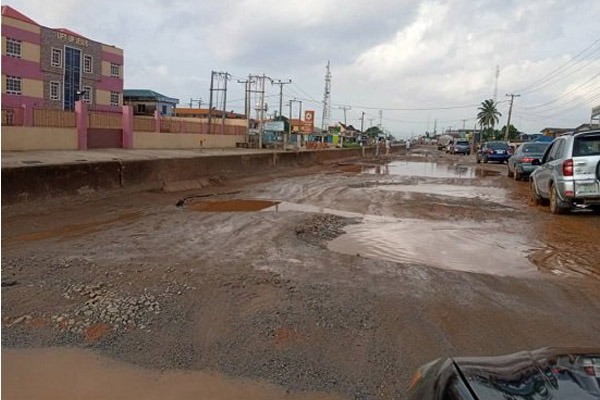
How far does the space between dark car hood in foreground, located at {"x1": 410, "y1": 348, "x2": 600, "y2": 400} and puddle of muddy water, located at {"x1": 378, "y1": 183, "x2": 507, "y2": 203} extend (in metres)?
11.5

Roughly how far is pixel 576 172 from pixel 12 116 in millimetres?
20038

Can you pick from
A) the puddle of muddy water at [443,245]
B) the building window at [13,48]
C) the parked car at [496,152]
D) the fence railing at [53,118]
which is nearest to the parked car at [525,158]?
the puddle of muddy water at [443,245]

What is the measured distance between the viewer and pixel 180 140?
112ft

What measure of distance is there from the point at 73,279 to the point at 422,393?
4055mm

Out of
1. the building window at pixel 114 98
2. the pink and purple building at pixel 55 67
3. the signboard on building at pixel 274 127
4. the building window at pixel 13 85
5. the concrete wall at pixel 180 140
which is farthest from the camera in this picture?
the signboard on building at pixel 274 127

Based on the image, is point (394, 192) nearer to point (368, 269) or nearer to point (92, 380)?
point (368, 269)

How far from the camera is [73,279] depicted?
5.18 m

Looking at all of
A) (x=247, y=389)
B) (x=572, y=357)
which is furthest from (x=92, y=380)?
(x=572, y=357)

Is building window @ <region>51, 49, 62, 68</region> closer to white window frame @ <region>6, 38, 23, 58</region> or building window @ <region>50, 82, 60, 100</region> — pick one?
building window @ <region>50, 82, 60, 100</region>

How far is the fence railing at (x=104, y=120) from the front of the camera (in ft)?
81.4

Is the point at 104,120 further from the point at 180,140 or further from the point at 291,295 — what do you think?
the point at 291,295

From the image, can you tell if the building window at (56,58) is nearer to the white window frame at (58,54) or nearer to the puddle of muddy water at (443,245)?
the white window frame at (58,54)

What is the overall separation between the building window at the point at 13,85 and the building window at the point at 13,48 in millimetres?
2114

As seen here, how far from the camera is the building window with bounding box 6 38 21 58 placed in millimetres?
47625
